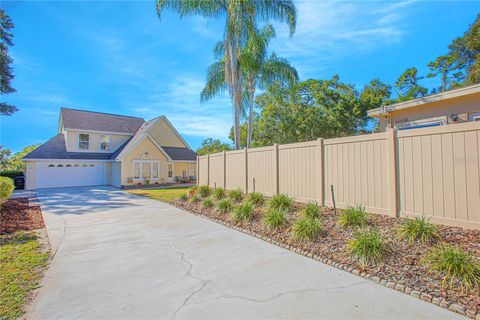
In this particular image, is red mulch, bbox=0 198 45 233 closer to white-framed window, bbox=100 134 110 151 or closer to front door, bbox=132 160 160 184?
front door, bbox=132 160 160 184

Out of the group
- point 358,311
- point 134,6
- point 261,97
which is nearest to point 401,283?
point 358,311

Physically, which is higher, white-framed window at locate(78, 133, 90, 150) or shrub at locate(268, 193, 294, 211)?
white-framed window at locate(78, 133, 90, 150)

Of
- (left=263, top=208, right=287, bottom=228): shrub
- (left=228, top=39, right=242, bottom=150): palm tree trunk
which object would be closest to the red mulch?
(left=263, top=208, right=287, bottom=228): shrub

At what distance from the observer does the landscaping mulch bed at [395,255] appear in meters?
2.78

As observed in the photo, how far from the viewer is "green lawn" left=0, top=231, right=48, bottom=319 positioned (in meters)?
2.91

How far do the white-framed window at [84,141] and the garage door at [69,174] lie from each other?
5.98 feet

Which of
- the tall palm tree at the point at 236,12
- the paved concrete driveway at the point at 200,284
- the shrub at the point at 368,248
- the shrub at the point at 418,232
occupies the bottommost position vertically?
the paved concrete driveway at the point at 200,284

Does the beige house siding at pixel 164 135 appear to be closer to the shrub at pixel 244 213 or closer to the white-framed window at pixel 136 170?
the white-framed window at pixel 136 170

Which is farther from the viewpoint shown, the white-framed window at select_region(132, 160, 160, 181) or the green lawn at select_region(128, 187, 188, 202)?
the white-framed window at select_region(132, 160, 160, 181)

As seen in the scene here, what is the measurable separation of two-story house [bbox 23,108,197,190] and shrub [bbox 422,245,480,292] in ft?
69.6

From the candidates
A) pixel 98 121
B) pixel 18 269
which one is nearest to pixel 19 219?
pixel 18 269

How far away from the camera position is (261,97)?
919 inches

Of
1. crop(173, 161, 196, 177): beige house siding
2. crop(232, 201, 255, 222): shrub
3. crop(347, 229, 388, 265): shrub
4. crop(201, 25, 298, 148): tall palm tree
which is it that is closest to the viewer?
crop(347, 229, 388, 265): shrub

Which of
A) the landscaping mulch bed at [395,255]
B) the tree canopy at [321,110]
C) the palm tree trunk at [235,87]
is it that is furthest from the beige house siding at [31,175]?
the landscaping mulch bed at [395,255]
